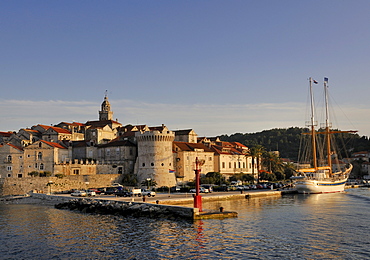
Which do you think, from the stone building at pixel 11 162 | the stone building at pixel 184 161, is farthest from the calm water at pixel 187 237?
the stone building at pixel 184 161

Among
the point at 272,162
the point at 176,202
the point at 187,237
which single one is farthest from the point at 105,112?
the point at 187,237

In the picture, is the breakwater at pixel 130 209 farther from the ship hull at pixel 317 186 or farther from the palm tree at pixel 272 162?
the palm tree at pixel 272 162

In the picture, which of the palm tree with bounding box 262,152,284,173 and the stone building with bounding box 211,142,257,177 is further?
the palm tree with bounding box 262,152,284,173

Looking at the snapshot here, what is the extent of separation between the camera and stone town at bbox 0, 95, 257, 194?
243 feet

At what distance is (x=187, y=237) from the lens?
28.6 m

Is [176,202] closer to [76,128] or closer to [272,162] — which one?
[76,128]

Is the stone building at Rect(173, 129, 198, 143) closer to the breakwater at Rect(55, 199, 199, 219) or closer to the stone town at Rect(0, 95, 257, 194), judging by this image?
the stone town at Rect(0, 95, 257, 194)

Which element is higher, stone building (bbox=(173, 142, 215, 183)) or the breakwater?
stone building (bbox=(173, 142, 215, 183))

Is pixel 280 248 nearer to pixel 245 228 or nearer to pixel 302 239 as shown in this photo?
pixel 302 239

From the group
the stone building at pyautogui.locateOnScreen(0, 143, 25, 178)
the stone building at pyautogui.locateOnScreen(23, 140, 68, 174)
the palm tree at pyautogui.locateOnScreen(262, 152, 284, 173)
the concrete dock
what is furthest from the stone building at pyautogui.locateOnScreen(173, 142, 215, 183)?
the stone building at pyautogui.locateOnScreen(0, 143, 25, 178)

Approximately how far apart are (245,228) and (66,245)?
1439 cm

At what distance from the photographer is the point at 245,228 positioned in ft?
106

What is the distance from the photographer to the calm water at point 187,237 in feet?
79.0

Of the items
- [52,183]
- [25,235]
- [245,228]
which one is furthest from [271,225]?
[52,183]
